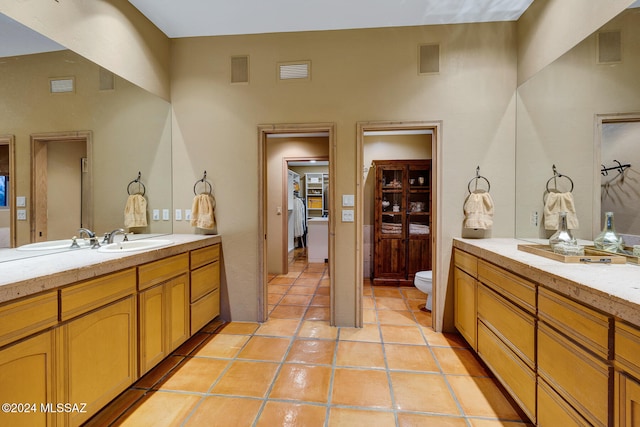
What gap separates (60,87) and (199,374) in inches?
87.0

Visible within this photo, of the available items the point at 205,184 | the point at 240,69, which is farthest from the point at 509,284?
the point at 240,69

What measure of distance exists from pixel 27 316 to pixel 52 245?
842 millimetres

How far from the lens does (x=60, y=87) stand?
6.20 feet

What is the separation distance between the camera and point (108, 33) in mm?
2215

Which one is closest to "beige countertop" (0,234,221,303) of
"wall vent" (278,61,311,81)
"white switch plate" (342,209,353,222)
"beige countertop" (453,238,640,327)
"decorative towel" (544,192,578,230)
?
"white switch plate" (342,209,353,222)

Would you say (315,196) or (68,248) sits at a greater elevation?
(315,196)

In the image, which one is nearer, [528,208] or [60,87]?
[60,87]

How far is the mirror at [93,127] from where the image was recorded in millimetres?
1622

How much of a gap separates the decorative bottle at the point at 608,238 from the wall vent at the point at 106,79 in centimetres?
361

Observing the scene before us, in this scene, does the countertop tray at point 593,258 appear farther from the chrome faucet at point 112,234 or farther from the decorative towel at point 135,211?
the decorative towel at point 135,211

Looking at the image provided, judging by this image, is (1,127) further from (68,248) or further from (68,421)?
(68,421)

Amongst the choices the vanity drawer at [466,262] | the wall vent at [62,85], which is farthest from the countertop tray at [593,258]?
the wall vent at [62,85]

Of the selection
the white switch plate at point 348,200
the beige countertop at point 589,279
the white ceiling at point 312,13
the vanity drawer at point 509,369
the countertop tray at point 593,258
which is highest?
the white ceiling at point 312,13

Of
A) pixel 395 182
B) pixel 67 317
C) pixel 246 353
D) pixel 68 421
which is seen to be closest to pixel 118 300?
pixel 67 317
